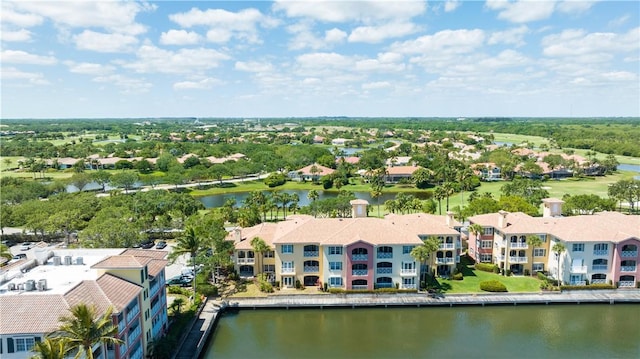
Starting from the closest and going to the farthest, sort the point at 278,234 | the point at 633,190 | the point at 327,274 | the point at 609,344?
the point at 609,344 → the point at 327,274 → the point at 278,234 → the point at 633,190

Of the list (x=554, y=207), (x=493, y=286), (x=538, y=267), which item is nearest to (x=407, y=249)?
(x=493, y=286)

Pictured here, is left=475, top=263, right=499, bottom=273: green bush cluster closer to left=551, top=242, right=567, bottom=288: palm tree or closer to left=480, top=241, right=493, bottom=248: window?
left=480, top=241, right=493, bottom=248: window

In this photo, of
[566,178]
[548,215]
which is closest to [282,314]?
[548,215]

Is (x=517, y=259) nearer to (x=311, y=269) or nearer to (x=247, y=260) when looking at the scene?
(x=311, y=269)

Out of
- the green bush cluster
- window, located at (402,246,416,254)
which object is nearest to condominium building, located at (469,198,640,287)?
the green bush cluster

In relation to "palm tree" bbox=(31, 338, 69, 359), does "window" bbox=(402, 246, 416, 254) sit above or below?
below

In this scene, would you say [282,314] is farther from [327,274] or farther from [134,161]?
[134,161]
